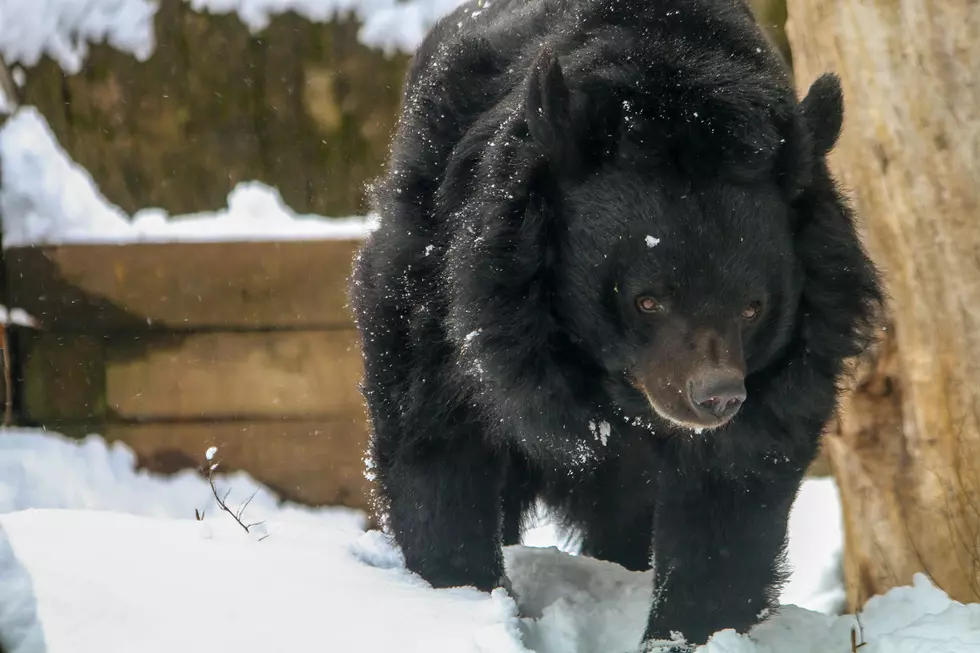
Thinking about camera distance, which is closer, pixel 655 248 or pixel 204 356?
pixel 655 248

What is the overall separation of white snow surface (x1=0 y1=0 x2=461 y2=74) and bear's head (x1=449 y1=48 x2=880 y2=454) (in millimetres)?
4355

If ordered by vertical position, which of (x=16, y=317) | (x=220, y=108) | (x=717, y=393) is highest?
(x=220, y=108)

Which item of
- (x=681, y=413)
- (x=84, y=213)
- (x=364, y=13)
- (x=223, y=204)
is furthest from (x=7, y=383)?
(x=681, y=413)

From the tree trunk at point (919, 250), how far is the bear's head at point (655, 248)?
3.91 ft

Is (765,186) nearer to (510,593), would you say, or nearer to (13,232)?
(510,593)

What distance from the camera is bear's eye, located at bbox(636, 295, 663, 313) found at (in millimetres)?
3150

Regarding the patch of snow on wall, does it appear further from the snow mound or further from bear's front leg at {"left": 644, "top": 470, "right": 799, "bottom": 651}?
bear's front leg at {"left": 644, "top": 470, "right": 799, "bottom": 651}

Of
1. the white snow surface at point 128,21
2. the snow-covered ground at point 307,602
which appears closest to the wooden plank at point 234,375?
Answer: the white snow surface at point 128,21

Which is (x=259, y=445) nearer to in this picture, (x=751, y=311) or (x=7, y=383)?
(x=7, y=383)

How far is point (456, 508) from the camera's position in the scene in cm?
379

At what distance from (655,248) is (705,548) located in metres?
1.02

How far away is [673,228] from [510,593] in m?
1.37

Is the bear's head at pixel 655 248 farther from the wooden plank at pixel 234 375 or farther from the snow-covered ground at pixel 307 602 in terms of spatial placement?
the wooden plank at pixel 234 375

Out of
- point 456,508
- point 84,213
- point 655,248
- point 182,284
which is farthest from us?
point 84,213
